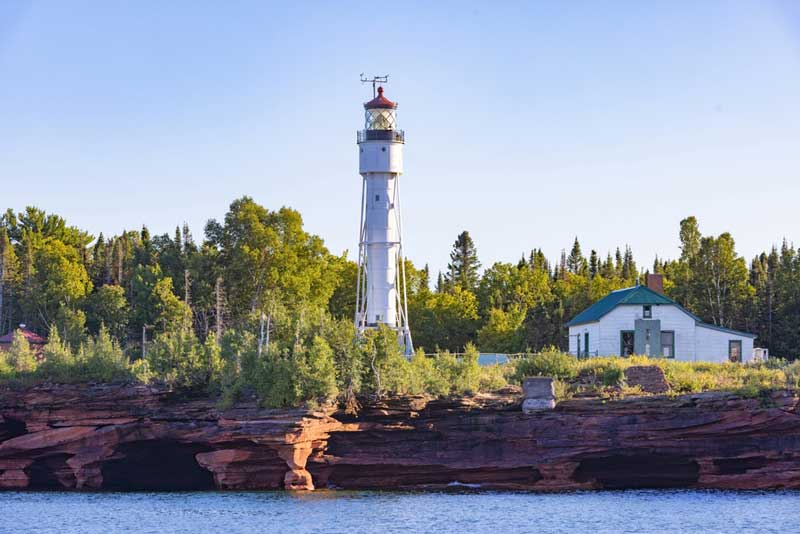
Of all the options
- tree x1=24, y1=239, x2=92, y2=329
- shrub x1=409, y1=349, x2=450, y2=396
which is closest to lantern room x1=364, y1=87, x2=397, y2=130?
shrub x1=409, y1=349, x2=450, y2=396

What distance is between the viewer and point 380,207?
71.6m

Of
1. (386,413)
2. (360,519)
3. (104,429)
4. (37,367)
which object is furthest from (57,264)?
(360,519)

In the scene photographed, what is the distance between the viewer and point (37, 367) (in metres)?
67.0

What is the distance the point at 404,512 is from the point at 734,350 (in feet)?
84.2

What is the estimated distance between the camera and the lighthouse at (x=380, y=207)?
71.2 meters

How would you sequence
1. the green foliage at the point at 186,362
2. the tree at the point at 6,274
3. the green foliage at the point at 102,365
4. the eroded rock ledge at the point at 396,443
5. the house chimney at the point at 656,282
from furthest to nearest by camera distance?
1. the tree at the point at 6,274
2. the house chimney at the point at 656,282
3. the green foliage at the point at 102,365
4. the green foliage at the point at 186,362
5. the eroded rock ledge at the point at 396,443

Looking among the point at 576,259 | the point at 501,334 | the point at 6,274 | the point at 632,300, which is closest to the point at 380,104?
the point at 632,300

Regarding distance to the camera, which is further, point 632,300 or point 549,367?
point 632,300

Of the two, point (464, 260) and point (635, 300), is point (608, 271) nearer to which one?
point (464, 260)

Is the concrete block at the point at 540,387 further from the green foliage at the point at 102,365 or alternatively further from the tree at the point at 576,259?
the tree at the point at 576,259

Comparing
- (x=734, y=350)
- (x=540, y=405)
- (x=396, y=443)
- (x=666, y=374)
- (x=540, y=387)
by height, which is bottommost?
(x=396, y=443)

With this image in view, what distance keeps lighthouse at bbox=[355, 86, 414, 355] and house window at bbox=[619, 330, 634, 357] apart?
35.9 ft

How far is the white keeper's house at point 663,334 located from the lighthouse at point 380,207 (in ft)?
35.8

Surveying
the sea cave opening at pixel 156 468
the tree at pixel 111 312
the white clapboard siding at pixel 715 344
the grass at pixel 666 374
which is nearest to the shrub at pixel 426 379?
the grass at pixel 666 374
